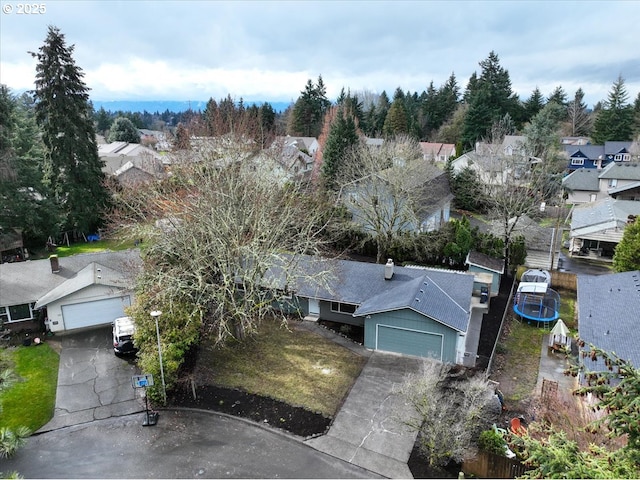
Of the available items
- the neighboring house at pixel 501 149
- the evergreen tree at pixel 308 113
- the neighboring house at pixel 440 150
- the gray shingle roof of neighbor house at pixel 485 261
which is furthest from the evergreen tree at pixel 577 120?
the gray shingle roof of neighbor house at pixel 485 261

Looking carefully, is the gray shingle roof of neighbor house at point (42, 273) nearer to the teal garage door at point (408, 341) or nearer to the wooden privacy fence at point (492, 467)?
the teal garage door at point (408, 341)

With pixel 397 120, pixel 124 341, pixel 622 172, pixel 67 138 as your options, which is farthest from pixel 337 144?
pixel 622 172

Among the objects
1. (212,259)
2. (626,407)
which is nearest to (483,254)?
(212,259)

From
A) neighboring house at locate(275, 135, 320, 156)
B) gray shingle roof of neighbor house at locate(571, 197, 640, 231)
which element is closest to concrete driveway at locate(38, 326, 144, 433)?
gray shingle roof of neighbor house at locate(571, 197, 640, 231)

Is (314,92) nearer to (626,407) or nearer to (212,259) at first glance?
(212,259)

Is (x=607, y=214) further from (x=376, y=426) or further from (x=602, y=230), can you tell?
(x=376, y=426)

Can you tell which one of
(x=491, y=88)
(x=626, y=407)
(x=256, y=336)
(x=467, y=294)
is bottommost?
(x=256, y=336)
